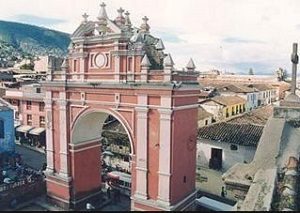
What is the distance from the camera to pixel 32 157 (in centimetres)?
3177

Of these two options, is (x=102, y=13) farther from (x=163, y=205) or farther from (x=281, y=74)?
(x=281, y=74)

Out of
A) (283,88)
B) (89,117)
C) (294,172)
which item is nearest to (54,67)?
(89,117)

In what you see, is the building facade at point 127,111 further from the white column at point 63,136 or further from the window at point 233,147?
the window at point 233,147

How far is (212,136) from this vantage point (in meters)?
22.8

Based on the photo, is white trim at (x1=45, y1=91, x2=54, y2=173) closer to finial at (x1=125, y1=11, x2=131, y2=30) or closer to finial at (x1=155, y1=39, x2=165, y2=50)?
finial at (x1=125, y1=11, x2=131, y2=30)

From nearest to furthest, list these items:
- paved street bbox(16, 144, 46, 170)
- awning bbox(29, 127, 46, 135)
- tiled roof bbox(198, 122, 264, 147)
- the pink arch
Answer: the pink arch → tiled roof bbox(198, 122, 264, 147) → paved street bbox(16, 144, 46, 170) → awning bbox(29, 127, 46, 135)

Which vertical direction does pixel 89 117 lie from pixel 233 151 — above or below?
above

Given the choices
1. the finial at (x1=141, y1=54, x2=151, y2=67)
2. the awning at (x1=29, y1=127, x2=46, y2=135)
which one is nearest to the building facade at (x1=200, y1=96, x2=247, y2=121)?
the awning at (x1=29, y1=127, x2=46, y2=135)

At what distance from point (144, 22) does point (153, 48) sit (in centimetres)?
170

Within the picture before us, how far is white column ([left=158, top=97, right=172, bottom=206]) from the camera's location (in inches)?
611

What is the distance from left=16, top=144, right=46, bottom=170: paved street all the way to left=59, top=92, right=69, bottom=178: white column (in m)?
9.77

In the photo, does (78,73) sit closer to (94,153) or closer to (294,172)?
(94,153)

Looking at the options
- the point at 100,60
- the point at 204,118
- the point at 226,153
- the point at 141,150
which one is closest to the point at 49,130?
the point at 100,60

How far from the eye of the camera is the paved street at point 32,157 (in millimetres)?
29531
